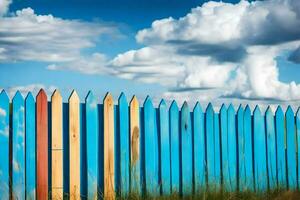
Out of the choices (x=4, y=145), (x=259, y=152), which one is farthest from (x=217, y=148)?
(x=4, y=145)

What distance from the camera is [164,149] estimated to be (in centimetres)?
779

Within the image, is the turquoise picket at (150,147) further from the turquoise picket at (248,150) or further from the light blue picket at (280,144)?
the light blue picket at (280,144)

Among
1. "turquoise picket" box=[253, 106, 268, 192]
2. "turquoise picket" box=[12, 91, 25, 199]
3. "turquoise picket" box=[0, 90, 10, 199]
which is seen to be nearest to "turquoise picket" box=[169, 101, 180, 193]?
"turquoise picket" box=[253, 106, 268, 192]

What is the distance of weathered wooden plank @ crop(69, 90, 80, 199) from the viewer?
6969 millimetres

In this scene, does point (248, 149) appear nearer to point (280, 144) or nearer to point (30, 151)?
point (280, 144)

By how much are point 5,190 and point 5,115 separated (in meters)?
0.93

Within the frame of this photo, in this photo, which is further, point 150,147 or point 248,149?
point 248,149

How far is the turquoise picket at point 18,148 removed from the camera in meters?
6.71

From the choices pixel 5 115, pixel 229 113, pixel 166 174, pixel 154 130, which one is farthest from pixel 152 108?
pixel 5 115

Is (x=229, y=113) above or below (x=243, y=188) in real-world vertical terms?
above

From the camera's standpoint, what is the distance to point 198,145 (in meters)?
8.18

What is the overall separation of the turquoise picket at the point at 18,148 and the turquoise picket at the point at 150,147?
68.7 inches

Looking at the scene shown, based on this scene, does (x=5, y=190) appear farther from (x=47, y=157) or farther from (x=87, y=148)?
(x=87, y=148)

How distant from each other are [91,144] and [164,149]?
1193 millimetres
